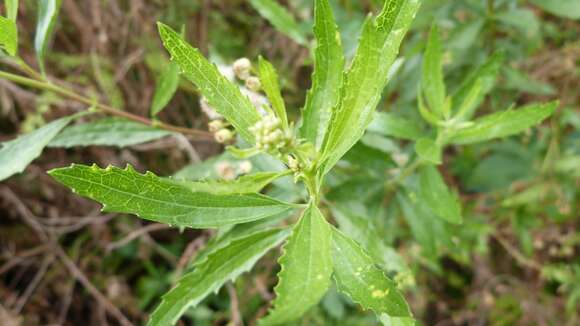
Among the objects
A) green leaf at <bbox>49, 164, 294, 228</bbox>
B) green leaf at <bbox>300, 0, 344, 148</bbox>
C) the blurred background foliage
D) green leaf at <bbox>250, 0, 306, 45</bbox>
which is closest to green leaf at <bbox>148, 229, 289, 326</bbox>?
green leaf at <bbox>49, 164, 294, 228</bbox>

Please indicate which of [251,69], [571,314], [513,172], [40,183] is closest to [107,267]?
[40,183]

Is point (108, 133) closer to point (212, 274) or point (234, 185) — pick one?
point (212, 274)

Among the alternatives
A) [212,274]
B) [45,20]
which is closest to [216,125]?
[212,274]

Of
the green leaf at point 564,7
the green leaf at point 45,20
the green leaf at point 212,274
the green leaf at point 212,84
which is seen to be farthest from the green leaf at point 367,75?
the green leaf at point 564,7

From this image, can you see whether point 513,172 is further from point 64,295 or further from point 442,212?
point 64,295

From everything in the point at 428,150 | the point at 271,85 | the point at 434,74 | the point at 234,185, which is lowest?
the point at 428,150

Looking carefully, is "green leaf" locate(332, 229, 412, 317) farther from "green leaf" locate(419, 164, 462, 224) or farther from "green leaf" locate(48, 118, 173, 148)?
"green leaf" locate(48, 118, 173, 148)
